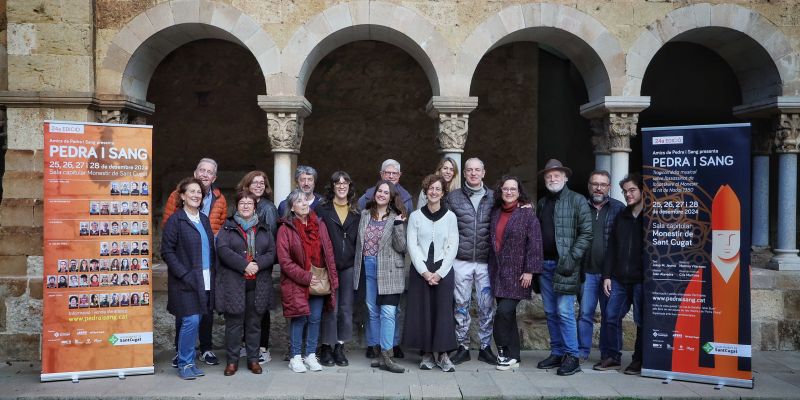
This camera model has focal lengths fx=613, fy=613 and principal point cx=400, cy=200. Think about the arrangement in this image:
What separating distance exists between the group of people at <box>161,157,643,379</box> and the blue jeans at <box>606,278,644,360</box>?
0.01m

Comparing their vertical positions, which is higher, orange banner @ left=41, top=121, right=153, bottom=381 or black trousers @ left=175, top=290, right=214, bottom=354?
orange banner @ left=41, top=121, right=153, bottom=381

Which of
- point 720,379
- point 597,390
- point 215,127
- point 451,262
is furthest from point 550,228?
point 215,127

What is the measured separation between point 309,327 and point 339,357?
435 millimetres

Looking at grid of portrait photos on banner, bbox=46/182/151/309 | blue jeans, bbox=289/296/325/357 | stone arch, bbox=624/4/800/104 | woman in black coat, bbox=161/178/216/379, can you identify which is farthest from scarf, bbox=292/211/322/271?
stone arch, bbox=624/4/800/104

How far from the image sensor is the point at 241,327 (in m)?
5.22

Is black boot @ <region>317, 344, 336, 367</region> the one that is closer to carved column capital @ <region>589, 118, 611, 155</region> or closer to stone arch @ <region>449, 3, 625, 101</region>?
stone arch @ <region>449, 3, 625, 101</region>

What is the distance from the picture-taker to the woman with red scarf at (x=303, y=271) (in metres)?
5.10

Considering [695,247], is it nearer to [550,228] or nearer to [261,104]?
[550,228]

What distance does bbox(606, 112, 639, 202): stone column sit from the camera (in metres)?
6.41

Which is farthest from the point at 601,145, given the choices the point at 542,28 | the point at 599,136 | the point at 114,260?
the point at 114,260

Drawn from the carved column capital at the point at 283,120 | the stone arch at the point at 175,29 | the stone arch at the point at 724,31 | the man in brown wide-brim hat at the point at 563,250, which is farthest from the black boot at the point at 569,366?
the stone arch at the point at 175,29

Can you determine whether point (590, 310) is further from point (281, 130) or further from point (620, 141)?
point (281, 130)

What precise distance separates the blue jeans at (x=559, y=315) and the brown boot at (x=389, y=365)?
1387 mm

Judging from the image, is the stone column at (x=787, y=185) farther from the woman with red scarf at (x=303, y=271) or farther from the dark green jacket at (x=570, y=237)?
the woman with red scarf at (x=303, y=271)
